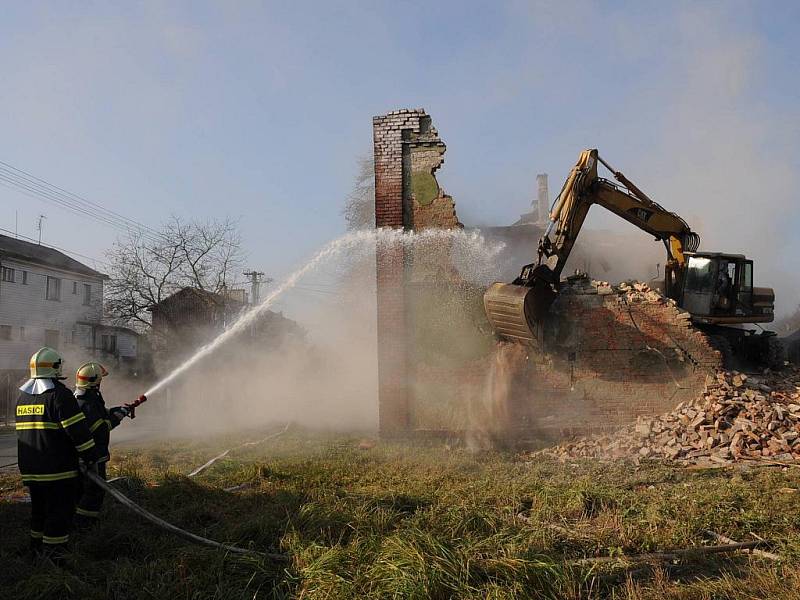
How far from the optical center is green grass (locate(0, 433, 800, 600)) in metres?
4.14

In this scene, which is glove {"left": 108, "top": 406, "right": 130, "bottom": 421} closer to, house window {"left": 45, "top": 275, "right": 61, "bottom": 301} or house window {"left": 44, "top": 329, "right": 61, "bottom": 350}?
house window {"left": 44, "top": 329, "right": 61, "bottom": 350}

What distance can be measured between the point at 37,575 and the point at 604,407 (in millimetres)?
9059

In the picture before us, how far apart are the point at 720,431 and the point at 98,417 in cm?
896

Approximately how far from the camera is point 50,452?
511 centimetres

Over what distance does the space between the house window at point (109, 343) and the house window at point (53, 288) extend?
13.2 ft

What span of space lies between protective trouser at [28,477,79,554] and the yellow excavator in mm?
7049

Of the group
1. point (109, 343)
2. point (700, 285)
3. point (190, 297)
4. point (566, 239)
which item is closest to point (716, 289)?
point (700, 285)

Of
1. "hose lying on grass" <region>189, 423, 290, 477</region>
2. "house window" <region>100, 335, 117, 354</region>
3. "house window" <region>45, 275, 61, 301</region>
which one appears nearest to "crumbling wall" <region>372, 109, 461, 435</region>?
"hose lying on grass" <region>189, 423, 290, 477</region>

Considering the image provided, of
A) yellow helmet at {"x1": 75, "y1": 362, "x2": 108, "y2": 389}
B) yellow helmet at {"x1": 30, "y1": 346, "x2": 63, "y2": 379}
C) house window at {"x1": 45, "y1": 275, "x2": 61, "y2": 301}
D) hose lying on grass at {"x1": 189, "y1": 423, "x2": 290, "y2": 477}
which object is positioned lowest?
hose lying on grass at {"x1": 189, "y1": 423, "x2": 290, "y2": 477}

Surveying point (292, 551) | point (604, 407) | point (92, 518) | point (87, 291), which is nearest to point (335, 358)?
point (604, 407)

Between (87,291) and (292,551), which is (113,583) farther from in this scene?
(87,291)

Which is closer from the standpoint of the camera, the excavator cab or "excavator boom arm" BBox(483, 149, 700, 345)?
"excavator boom arm" BBox(483, 149, 700, 345)

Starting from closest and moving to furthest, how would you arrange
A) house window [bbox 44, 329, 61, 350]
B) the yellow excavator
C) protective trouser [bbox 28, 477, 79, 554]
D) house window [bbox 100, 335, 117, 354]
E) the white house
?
protective trouser [bbox 28, 477, 79, 554] < the yellow excavator < the white house < house window [bbox 44, 329, 61, 350] < house window [bbox 100, 335, 117, 354]

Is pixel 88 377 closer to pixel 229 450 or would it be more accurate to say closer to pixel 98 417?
pixel 98 417
